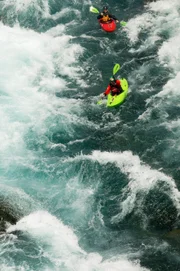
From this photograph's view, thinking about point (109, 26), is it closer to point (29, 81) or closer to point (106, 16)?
point (106, 16)

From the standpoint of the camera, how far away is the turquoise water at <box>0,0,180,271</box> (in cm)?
1073

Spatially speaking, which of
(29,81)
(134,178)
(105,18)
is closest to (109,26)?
(105,18)

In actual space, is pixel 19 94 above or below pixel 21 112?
above

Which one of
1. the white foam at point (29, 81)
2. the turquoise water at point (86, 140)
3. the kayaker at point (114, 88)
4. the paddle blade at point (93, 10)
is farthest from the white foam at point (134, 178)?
the paddle blade at point (93, 10)

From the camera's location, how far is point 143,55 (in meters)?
17.1

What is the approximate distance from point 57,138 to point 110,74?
13.1 feet

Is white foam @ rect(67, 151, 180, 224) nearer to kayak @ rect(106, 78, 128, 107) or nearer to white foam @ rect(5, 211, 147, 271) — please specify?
white foam @ rect(5, 211, 147, 271)

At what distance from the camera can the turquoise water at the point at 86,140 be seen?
10734 mm

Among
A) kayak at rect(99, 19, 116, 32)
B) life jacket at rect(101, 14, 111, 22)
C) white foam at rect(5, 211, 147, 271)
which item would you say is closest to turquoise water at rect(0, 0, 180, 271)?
white foam at rect(5, 211, 147, 271)

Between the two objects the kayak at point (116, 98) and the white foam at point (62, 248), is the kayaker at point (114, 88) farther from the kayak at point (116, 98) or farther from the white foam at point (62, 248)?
the white foam at point (62, 248)

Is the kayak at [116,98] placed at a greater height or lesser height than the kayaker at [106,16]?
lesser

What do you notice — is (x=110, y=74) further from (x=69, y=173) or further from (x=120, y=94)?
(x=69, y=173)

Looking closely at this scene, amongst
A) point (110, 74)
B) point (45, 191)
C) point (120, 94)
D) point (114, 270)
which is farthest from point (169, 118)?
point (114, 270)

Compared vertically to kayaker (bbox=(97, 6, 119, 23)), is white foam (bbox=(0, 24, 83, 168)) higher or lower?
lower
